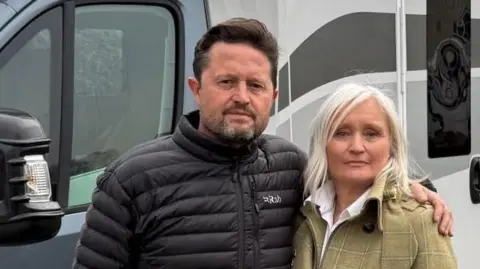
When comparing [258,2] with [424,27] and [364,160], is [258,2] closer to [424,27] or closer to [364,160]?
[424,27]

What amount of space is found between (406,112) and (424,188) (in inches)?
57.7

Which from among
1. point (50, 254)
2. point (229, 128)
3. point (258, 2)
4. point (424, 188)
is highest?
point (258, 2)

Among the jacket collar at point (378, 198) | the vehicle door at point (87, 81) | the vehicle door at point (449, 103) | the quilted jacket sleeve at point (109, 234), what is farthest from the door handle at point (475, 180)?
the quilted jacket sleeve at point (109, 234)

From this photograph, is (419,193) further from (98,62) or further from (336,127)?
(98,62)

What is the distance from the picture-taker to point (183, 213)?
2201 mm

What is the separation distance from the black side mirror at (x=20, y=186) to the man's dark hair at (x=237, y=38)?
436mm

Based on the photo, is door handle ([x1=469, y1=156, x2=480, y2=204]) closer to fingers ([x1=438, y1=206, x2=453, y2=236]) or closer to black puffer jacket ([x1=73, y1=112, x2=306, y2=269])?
fingers ([x1=438, y1=206, x2=453, y2=236])

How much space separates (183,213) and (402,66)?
182cm

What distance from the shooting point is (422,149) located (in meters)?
3.90

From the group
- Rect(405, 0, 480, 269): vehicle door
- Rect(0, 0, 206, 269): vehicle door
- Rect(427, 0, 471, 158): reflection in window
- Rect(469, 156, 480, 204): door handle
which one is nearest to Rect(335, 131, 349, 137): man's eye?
Rect(0, 0, 206, 269): vehicle door

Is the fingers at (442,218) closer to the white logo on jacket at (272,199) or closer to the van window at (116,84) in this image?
the white logo on jacket at (272,199)

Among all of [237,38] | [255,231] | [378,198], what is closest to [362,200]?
[378,198]

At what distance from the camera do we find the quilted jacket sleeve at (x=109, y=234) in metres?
2.17

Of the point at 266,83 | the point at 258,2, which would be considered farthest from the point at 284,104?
the point at 266,83
